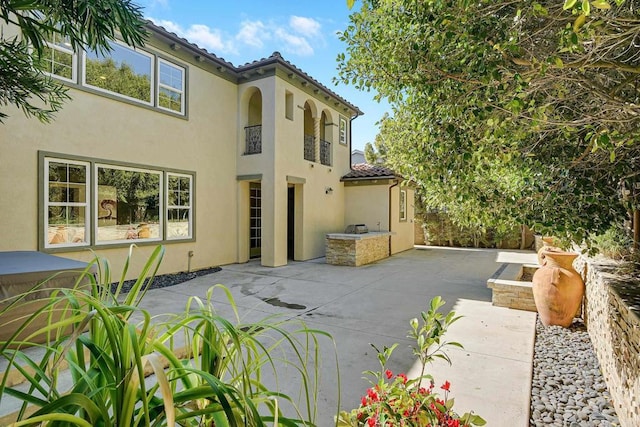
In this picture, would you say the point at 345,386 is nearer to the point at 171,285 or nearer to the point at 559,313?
the point at 559,313

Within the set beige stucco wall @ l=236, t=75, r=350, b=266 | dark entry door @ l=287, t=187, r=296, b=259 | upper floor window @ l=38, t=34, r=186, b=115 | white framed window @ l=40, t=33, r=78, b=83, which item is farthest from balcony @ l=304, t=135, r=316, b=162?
white framed window @ l=40, t=33, r=78, b=83

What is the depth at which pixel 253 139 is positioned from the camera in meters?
11.9

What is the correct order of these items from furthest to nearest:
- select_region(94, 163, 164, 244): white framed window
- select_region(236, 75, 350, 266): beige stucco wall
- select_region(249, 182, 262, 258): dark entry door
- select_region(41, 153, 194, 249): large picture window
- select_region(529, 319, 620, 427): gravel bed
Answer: select_region(249, 182, 262, 258): dark entry door
select_region(236, 75, 350, 266): beige stucco wall
select_region(94, 163, 164, 244): white framed window
select_region(41, 153, 194, 249): large picture window
select_region(529, 319, 620, 427): gravel bed

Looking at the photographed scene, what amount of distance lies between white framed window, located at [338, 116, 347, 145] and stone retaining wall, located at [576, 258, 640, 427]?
1177 centimetres

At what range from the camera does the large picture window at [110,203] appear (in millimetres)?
7477

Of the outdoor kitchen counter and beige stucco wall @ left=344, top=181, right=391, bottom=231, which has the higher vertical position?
beige stucco wall @ left=344, top=181, right=391, bottom=231

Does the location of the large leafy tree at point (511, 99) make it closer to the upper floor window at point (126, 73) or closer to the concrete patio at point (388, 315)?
the concrete patio at point (388, 315)

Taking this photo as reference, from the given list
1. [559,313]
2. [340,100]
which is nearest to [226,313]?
[559,313]

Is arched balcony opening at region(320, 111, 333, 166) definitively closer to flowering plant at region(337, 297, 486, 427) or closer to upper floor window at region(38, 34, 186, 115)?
upper floor window at region(38, 34, 186, 115)

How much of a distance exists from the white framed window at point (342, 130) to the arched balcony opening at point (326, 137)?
75 cm

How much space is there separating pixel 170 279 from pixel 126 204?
7.50 ft

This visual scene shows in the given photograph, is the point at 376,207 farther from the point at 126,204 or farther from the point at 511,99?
the point at 511,99

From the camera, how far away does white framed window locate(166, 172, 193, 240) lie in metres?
9.73

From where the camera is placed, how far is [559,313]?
18.0 feet
